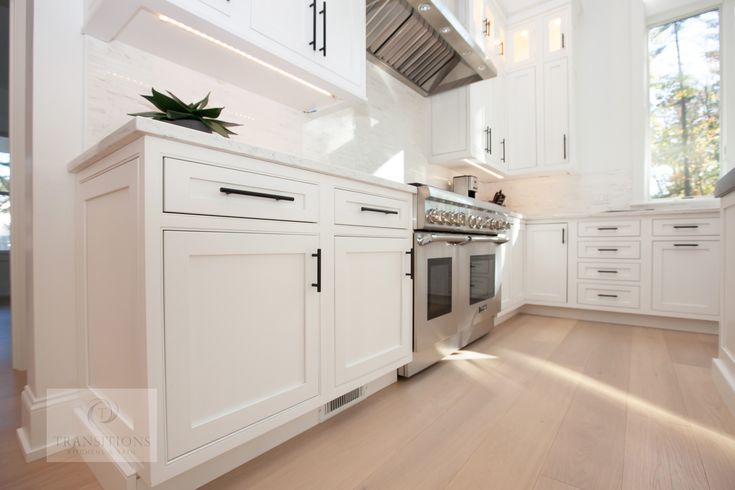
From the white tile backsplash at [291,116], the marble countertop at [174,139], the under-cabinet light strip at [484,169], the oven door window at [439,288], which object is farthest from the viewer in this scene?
the under-cabinet light strip at [484,169]

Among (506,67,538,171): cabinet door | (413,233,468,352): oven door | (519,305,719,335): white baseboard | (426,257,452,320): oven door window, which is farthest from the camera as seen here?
(506,67,538,171): cabinet door

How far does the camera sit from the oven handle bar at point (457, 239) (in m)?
1.69

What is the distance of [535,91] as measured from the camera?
3365mm

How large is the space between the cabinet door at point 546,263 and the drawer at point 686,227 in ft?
2.11

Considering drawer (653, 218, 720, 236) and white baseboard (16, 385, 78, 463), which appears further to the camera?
drawer (653, 218, 720, 236)

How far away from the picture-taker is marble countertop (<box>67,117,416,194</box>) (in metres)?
0.76

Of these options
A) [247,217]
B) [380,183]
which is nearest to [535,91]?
[380,183]

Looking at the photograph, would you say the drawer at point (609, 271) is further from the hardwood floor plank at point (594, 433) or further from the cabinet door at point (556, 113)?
the hardwood floor plank at point (594, 433)

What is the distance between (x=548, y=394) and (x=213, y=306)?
4.84 feet

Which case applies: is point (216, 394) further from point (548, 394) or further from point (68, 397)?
point (548, 394)

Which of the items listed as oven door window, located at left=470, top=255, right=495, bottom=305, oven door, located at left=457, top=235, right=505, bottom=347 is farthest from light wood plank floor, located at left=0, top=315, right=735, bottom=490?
oven door window, located at left=470, top=255, right=495, bottom=305

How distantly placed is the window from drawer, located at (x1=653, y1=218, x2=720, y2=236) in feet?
2.32

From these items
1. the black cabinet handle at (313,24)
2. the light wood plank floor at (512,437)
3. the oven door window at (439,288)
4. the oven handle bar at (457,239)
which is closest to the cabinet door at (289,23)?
the black cabinet handle at (313,24)

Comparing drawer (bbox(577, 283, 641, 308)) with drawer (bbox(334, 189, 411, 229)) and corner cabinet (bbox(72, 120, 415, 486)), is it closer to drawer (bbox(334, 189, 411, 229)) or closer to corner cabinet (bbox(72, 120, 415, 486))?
drawer (bbox(334, 189, 411, 229))
